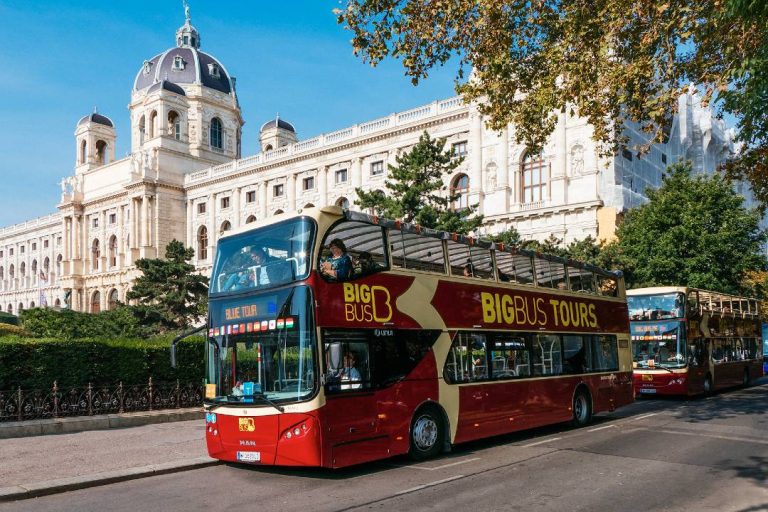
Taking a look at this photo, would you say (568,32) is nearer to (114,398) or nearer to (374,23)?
(374,23)

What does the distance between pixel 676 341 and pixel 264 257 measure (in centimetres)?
1486

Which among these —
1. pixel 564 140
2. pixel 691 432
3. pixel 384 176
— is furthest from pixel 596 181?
pixel 691 432

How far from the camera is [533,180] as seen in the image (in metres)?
42.0

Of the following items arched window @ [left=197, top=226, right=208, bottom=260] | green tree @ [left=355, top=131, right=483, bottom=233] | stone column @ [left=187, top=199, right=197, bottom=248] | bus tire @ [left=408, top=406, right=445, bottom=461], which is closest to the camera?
bus tire @ [left=408, top=406, right=445, bottom=461]

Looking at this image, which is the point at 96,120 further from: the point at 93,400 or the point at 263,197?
the point at 93,400

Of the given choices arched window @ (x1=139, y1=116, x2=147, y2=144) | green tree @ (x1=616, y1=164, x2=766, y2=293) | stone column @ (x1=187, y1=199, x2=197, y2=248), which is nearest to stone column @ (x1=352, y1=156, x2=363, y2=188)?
stone column @ (x1=187, y1=199, x2=197, y2=248)

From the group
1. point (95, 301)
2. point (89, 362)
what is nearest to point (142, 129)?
point (95, 301)

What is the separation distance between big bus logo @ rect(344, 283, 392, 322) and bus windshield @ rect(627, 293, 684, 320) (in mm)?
12957

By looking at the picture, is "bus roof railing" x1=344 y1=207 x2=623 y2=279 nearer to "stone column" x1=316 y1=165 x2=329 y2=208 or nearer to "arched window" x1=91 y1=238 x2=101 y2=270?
"stone column" x1=316 y1=165 x2=329 y2=208

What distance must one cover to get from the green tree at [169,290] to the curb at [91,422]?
17.2 metres

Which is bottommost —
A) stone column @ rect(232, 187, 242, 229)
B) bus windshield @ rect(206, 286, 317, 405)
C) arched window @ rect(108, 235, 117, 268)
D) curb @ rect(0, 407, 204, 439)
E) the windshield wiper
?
curb @ rect(0, 407, 204, 439)

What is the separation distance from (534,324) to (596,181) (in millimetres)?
27361

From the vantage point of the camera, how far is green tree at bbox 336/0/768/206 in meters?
12.0

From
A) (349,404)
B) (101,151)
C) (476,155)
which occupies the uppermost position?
(101,151)
